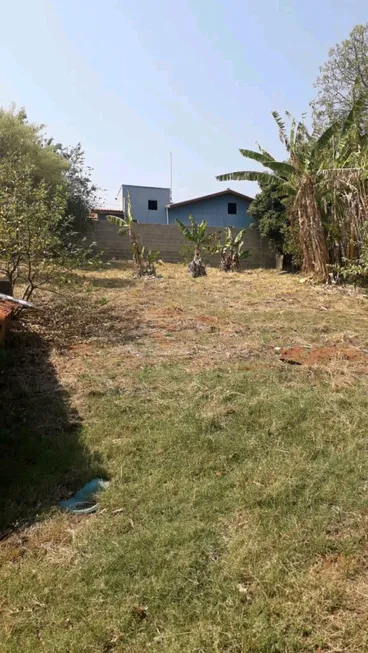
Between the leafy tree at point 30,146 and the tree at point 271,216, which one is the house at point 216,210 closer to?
the tree at point 271,216

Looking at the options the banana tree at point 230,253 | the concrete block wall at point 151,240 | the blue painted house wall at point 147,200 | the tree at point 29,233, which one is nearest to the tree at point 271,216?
the concrete block wall at point 151,240

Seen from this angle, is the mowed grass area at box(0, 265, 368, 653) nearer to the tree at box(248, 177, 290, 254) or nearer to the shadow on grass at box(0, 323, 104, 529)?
the shadow on grass at box(0, 323, 104, 529)

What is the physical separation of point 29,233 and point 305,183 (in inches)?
302

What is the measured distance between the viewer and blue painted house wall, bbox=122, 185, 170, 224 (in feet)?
89.3

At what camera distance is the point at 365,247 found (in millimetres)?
9242

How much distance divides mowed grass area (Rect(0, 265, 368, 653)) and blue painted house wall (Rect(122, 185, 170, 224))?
2254 cm

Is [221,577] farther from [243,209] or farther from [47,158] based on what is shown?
[243,209]

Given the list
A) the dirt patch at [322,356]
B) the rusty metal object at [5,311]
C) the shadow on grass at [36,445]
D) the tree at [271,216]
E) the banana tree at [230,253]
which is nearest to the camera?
the shadow on grass at [36,445]

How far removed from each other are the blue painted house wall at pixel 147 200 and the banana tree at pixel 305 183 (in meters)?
15.0

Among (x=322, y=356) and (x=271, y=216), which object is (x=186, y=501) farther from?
(x=271, y=216)

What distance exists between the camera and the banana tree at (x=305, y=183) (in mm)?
11555

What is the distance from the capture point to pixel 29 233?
21.8 feet

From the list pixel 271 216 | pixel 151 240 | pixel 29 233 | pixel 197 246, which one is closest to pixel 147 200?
pixel 151 240

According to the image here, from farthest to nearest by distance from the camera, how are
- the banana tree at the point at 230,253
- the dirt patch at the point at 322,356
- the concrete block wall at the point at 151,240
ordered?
the concrete block wall at the point at 151,240 → the banana tree at the point at 230,253 → the dirt patch at the point at 322,356
